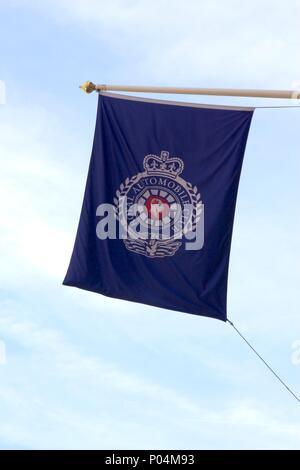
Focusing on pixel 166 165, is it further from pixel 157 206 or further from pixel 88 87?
pixel 88 87

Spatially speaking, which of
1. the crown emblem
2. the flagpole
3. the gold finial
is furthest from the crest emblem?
the gold finial

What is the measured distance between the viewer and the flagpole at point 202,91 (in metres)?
21.7

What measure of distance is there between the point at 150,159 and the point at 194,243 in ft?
5.07

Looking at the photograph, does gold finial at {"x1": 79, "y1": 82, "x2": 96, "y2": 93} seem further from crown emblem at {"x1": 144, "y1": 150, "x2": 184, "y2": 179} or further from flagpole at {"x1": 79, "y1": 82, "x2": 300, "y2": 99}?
crown emblem at {"x1": 144, "y1": 150, "x2": 184, "y2": 179}

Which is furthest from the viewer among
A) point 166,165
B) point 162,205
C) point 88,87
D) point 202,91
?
point 88,87

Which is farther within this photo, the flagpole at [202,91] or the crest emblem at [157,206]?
the crest emblem at [157,206]

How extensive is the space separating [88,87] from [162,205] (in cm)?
231

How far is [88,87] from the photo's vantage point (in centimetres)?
2297

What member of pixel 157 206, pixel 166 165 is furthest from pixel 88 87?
pixel 157 206

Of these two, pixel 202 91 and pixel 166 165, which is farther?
pixel 166 165

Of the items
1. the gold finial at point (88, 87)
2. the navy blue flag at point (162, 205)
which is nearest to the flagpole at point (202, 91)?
the gold finial at point (88, 87)

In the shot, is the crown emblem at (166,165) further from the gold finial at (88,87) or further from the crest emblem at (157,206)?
the gold finial at (88,87)

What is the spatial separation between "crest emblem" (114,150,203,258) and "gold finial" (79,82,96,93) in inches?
59.4
